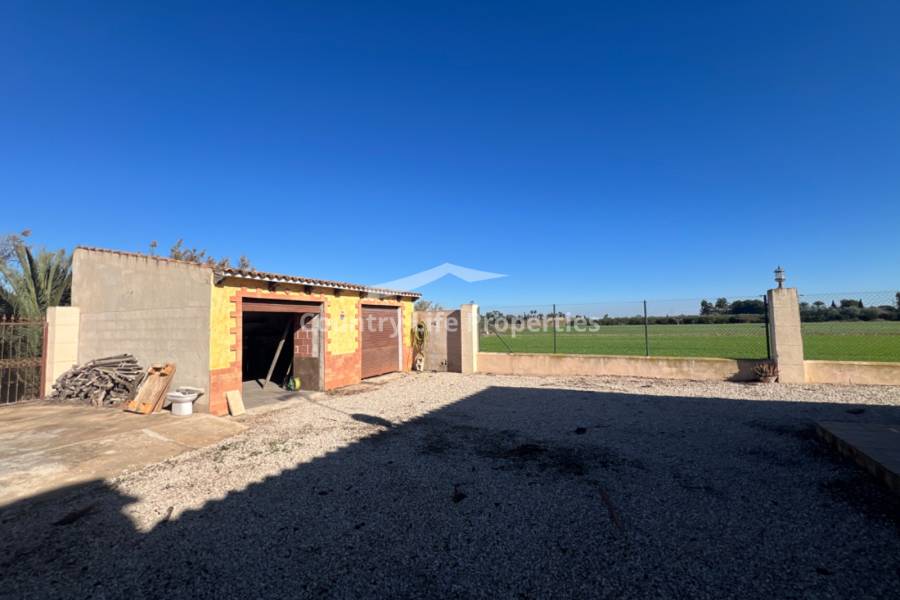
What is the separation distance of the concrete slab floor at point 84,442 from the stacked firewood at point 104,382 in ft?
1.47

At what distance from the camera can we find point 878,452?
14.2ft

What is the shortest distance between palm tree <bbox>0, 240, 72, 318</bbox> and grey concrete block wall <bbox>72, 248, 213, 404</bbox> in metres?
2.57

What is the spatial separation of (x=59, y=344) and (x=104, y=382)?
2526 millimetres

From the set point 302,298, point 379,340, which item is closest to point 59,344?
point 302,298

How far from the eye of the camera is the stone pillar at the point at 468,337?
13711 mm

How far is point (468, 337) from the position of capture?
13727 millimetres

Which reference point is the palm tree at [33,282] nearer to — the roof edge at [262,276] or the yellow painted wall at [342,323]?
the roof edge at [262,276]

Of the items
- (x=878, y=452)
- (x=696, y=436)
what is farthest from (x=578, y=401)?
(x=878, y=452)

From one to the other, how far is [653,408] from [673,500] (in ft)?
14.9

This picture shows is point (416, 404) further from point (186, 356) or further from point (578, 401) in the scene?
point (186, 356)

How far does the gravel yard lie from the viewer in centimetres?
273

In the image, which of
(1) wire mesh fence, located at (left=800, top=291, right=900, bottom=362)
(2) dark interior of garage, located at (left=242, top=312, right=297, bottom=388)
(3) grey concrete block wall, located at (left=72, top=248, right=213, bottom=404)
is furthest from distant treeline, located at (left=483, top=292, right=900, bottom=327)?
(3) grey concrete block wall, located at (left=72, top=248, right=213, bottom=404)

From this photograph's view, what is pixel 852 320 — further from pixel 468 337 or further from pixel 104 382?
pixel 104 382

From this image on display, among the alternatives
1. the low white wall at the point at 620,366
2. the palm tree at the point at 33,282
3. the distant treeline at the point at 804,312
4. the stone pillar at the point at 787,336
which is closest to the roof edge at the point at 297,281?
the low white wall at the point at 620,366
